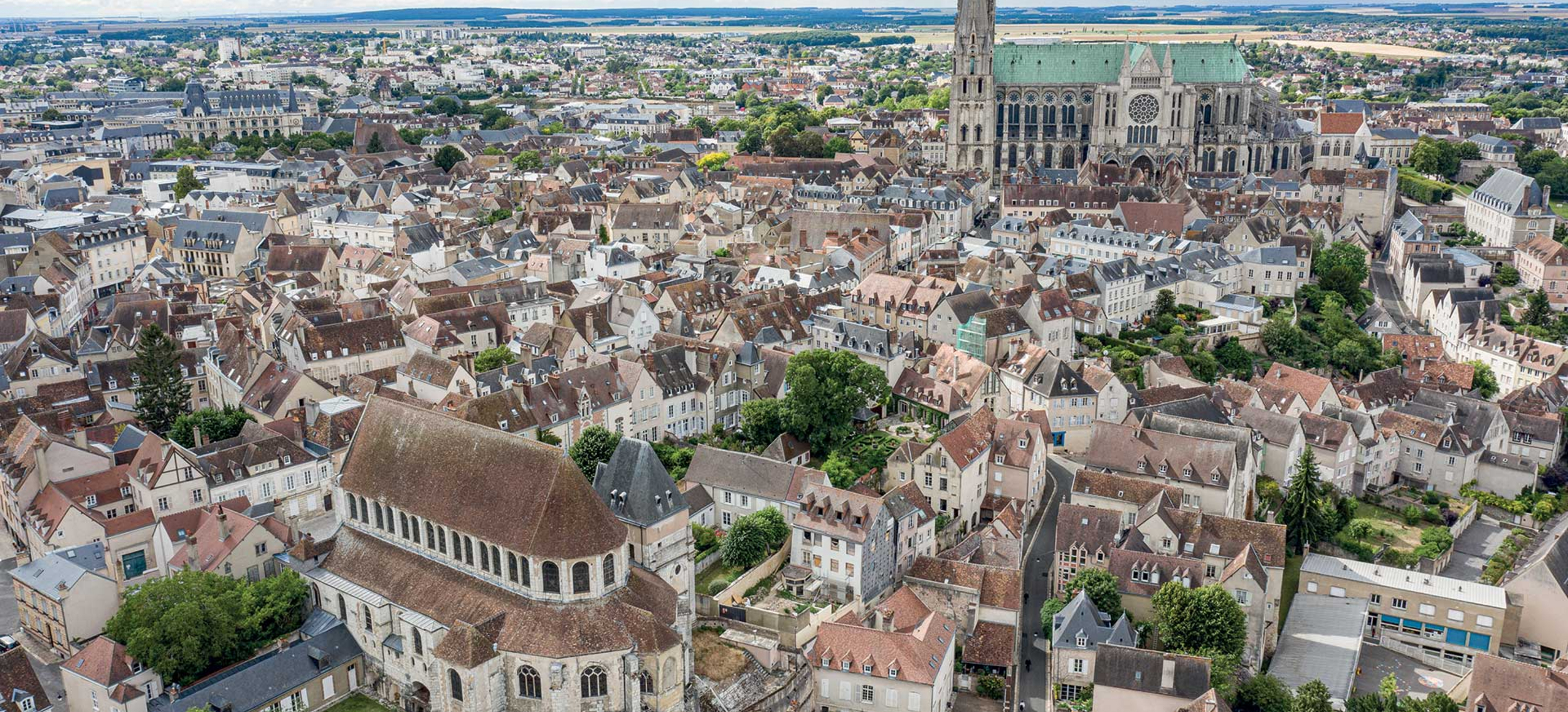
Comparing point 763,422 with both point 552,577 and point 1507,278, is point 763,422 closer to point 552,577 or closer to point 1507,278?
point 552,577

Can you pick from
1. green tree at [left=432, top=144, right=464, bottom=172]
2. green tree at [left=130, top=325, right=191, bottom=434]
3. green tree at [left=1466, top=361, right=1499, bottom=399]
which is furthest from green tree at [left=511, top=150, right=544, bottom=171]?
green tree at [left=1466, top=361, right=1499, bottom=399]

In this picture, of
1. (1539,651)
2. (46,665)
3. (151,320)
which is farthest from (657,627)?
(151,320)

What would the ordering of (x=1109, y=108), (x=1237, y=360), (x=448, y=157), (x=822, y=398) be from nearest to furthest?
1. (x=822, y=398)
2. (x=1237, y=360)
3. (x=1109, y=108)
4. (x=448, y=157)

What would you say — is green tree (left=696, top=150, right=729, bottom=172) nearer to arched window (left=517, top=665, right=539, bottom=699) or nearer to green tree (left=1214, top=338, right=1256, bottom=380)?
green tree (left=1214, top=338, right=1256, bottom=380)

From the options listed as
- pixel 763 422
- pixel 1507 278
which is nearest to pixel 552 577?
pixel 763 422

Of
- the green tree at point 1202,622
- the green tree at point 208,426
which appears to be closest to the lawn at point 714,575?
the green tree at point 1202,622

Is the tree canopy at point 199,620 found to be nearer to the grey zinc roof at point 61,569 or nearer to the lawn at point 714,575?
the grey zinc roof at point 61,569
